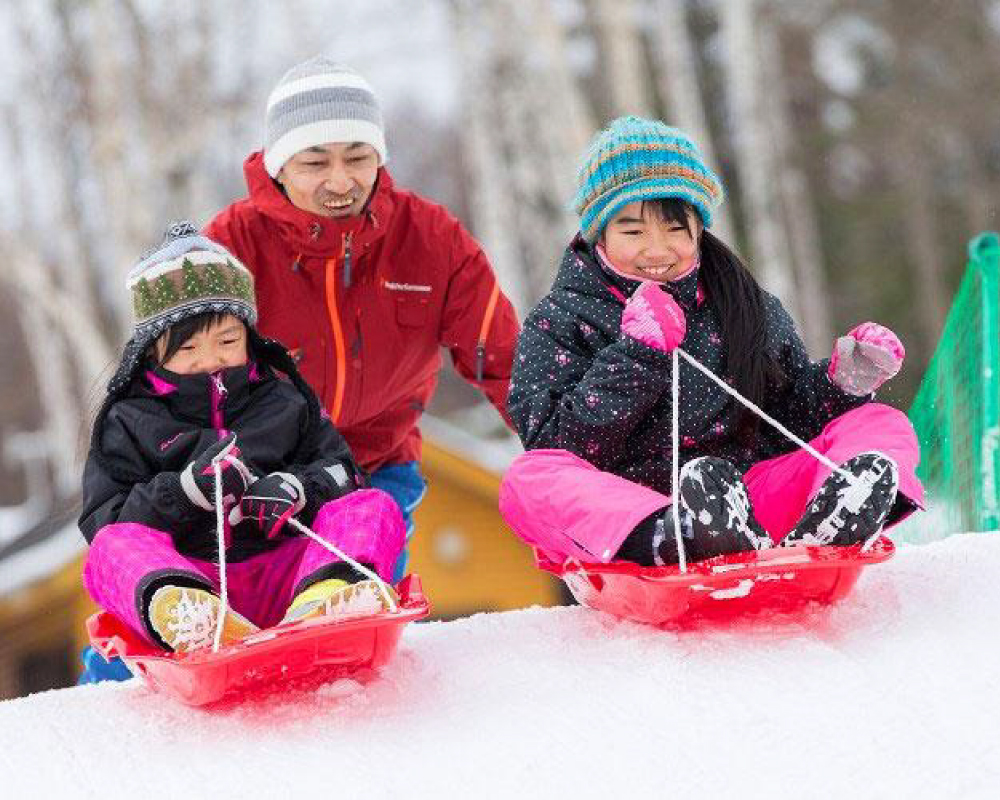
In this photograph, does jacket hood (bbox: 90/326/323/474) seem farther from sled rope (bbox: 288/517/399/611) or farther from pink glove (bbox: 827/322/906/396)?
pink glove (bbox: 827/322/906/396)

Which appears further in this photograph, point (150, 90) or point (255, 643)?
point (150, 90)

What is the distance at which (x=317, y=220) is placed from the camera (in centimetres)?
344

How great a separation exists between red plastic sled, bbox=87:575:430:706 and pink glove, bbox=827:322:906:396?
3.51 feet

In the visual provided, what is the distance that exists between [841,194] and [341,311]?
Answer: 2430 cm

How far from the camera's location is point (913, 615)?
2736 millimetres

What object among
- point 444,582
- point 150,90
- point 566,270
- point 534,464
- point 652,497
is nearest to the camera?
point 652,497

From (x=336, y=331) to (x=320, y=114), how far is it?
0.57 meters

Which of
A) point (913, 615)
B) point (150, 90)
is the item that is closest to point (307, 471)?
point (913, 615)

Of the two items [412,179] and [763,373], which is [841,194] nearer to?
[412,179]

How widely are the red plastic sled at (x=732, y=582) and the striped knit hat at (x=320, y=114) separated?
1365 millimetres

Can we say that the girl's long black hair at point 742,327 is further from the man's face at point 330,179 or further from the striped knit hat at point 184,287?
the striped knit hat at point 184,287

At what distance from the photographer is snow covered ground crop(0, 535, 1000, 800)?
2.14m

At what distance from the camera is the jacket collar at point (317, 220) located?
345cm

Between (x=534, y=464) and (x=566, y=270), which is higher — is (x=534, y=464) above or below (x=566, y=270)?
below
